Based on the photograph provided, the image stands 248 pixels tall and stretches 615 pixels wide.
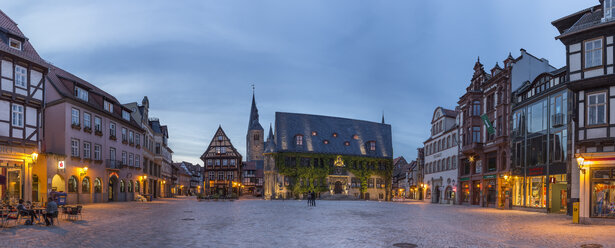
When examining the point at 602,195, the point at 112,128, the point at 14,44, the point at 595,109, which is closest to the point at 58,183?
the point at 112,128

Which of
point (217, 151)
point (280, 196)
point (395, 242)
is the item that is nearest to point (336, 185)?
point (280, 196)

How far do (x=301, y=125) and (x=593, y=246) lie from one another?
6918 cm

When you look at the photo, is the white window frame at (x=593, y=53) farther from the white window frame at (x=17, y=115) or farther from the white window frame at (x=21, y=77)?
the white window frame at (x=17, y=115)

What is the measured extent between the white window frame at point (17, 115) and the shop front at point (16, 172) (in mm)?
1579

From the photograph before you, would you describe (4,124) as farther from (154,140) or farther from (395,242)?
(154,140)

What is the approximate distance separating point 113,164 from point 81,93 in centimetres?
788

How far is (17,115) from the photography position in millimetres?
31453

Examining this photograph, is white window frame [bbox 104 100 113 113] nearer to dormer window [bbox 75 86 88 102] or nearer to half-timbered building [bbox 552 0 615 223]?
dormer window [bbox 75 86 88 102]

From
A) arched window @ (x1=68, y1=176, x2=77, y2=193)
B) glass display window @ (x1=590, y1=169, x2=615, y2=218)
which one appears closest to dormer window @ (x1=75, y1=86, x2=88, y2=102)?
arched window @ (x1=68, y1=176, x2=77, y2=193)

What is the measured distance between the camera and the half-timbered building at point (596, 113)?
24984mm

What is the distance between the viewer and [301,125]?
83.0 metres

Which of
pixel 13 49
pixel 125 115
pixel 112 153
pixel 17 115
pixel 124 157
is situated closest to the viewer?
pixel 13 49

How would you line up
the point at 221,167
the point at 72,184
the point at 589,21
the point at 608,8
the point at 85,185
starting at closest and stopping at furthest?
the point at 608,8 < the point at 589,21 < the point at 72,184 < the point at 85,185 < the point at 221,167

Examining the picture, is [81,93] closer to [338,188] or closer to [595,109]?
[595,109]
